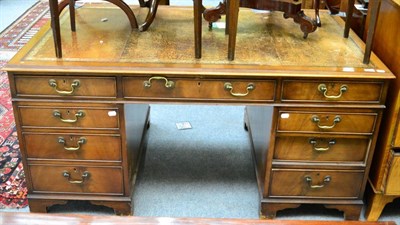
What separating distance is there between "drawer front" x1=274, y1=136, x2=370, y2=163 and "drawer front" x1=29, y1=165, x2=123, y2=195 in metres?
0.64

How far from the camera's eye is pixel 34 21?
412cm

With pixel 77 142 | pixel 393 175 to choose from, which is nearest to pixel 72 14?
pixel 77 142

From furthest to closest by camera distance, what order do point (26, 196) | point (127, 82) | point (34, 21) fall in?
point (34, 21) → point (26, 196) → point (127, 82)

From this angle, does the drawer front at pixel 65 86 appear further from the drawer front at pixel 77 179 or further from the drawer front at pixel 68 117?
the drawer front at pixel 77 179

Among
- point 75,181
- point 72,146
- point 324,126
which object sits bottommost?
point 75,181

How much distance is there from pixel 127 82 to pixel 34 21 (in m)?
2.97

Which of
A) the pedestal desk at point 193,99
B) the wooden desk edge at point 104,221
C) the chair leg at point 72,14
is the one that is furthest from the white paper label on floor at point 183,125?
the wooden desk edge at point 104,221

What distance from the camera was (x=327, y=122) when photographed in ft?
5.32

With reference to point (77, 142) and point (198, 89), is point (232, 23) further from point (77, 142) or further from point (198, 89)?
point (77, 142)

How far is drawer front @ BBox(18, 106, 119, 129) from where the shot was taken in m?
1.59

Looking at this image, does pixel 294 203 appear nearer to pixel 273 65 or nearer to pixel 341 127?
pixel 341 127

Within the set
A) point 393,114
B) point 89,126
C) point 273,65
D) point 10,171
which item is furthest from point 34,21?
point 393,114

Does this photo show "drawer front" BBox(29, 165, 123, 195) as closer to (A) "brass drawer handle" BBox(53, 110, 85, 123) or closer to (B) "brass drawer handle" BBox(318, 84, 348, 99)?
(A) "brass drawer handle" BBox(53, 110, 85, 123)

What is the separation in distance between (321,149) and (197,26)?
0.65m
